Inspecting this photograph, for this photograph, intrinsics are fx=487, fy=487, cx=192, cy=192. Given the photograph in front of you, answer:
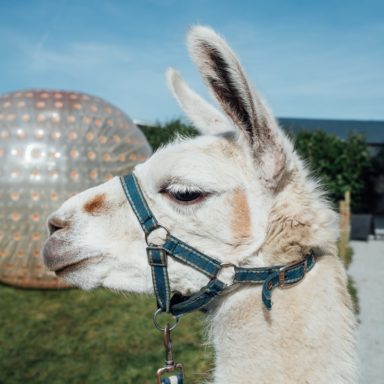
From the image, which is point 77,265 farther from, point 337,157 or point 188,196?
point 337,157

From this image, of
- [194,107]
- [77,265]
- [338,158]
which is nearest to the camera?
[77,265]

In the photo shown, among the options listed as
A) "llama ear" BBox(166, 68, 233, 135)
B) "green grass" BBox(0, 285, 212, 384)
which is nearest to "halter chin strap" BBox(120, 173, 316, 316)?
"llama ear" BBox(166, 68, 233, 135)

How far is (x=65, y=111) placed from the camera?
6.98 meters

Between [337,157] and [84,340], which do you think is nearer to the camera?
[84,340]

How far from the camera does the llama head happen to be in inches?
72.9

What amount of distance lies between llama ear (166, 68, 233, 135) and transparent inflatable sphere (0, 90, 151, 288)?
4.37 meters

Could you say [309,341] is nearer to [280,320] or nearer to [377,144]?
[280,320]

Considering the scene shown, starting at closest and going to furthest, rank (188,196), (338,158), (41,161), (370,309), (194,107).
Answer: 1. (188,196)
2. (194,107)
3. (41,161)
4. (370,309)
5. (338,158)

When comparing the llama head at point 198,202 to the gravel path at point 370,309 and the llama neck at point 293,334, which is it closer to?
the llama neck at point 293,334

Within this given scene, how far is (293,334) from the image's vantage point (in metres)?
1.83

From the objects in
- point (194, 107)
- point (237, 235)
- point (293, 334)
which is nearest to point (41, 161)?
point (194, 107)

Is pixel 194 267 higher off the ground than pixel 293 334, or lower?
higher

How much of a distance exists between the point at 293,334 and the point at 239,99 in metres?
0.91

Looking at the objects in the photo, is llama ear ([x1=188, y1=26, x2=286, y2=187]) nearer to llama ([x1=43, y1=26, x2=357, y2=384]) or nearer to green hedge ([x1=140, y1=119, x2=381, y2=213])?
llama ([x1=43, y1=26, x2=357, y2=384])
